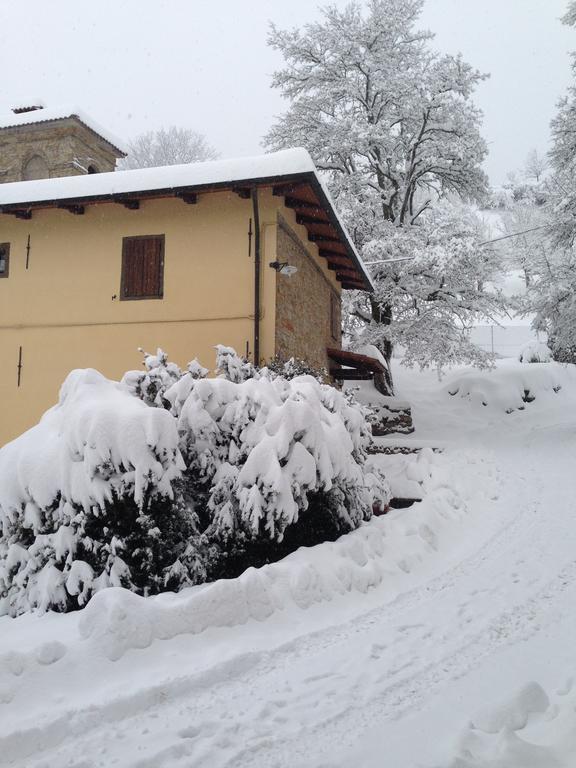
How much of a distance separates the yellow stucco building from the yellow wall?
0.02m

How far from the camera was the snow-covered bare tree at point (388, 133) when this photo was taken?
15672 mm

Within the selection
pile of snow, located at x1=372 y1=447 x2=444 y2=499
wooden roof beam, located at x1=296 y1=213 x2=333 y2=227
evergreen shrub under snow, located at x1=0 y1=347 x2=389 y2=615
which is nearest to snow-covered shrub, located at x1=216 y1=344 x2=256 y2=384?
evergreen shrub under snow, located at x1=0 y1=347 x2=389 y2=615

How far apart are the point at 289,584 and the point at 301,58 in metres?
18.5

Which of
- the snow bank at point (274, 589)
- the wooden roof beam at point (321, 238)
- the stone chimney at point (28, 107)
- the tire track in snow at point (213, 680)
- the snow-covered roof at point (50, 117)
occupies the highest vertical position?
the stone chimney at point (28, 107)

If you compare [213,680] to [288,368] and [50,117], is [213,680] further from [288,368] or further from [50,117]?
[50,117]

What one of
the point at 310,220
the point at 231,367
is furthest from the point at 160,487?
the point at 310,220

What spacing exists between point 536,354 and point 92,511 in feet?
70.4

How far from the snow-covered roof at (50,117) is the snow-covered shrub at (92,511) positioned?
65.2ft

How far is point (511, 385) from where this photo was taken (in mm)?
17922

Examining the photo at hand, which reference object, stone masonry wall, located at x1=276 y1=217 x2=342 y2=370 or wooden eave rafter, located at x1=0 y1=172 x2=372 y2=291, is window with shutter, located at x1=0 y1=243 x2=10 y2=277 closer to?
wooden eave rafter, located at x1=0 y1=172 x2=372 y2=291

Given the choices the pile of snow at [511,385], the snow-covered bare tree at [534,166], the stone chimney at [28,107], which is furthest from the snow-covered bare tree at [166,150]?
the snow-covered bare tree at [534,166]

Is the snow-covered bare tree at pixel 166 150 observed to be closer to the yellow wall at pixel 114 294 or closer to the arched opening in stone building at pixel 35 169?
the arched opening in stone building at pixel 35 169

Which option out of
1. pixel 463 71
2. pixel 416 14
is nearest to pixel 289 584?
pixel 463 71

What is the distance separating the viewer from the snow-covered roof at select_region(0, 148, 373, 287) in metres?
7.66
